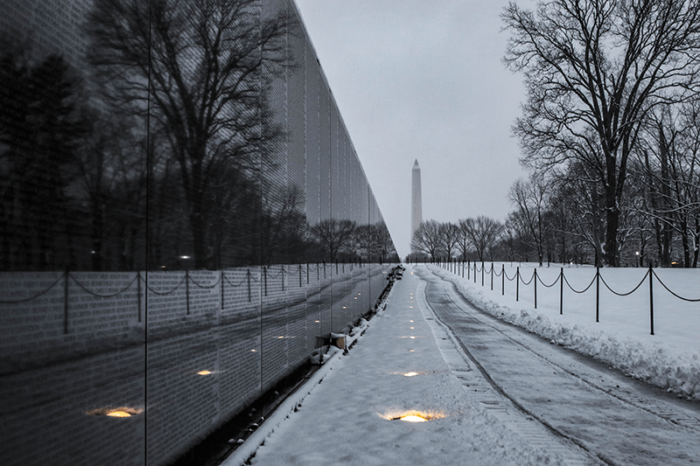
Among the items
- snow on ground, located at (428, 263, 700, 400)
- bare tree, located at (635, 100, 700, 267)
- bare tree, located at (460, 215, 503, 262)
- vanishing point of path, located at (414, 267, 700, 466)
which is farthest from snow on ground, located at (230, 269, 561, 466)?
bare tree, located at (460, 215, 503, 262)

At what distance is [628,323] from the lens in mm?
10961

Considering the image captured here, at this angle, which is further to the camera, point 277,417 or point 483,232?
point 483,232

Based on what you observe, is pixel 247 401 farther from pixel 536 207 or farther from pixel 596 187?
pixel 536 207

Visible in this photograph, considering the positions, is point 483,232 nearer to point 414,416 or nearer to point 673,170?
point 673,170

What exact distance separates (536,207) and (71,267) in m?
65.8

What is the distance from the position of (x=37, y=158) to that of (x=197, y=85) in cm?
164

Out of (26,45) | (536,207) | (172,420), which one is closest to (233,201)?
(172,420)

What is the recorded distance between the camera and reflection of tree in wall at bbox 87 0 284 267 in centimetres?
244

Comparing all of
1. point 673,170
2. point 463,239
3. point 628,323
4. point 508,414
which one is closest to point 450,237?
point 463,239

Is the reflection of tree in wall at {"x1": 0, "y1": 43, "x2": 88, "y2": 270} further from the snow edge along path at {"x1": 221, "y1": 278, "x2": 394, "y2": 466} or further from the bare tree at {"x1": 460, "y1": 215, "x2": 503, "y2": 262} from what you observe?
the bare tree at {"x1": 460, "y1": 215, "x2": 503, "y2": 262}

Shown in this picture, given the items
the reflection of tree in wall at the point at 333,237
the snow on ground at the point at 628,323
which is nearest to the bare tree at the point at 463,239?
the snow on ground at the point at 628,323

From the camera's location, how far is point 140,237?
263 centimetres

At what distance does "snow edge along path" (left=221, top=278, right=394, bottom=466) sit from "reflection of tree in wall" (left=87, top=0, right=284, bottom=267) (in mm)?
1484

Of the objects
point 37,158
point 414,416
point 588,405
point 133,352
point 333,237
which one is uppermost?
point 37,158
